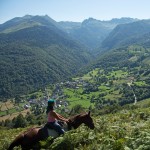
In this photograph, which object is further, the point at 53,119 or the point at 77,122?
the point at 77,122

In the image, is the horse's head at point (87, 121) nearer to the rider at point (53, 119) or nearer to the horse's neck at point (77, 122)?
the horse's neck at point (77, 122)

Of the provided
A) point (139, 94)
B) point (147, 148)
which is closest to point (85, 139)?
point (147, 148)

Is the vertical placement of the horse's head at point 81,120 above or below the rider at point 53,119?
below

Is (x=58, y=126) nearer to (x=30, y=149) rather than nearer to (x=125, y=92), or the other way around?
(x=30, y=149)

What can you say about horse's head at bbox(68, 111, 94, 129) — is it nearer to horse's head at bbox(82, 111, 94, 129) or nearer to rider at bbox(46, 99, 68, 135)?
horse's head at bbox(82, 111, 94, 129)

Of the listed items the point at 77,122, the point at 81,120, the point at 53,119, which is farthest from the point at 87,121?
the point at 53,119

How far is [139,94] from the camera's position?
173 meters

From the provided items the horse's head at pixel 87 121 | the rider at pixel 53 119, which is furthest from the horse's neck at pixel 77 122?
the rider at pixel 53 119

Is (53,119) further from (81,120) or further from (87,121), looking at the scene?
(87,121)

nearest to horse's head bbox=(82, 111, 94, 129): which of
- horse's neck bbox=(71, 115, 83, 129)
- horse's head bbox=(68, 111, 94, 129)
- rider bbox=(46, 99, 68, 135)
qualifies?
horse's head bbox=(68, 111, 94, 129)

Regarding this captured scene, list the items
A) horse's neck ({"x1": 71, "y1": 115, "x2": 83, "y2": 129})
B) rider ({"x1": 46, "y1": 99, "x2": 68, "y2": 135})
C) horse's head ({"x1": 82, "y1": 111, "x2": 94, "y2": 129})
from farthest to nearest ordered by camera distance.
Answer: horse's head ({"x1": 82, "y1": 111, "x2": 94, "y2": 129}) < horse's neck ({"x1": 71, "y1": 115, "x2": 83, "y2": 129}) < rider ({"x1": 46, "y1": 99, "x2": 68, "y2": 135})

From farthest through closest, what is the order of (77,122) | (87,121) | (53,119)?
1. (87,121)
2. (77,122)
3. (53,119)

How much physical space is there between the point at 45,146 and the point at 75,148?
1.87 metres

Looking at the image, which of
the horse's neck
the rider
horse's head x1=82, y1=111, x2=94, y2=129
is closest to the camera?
the rider
